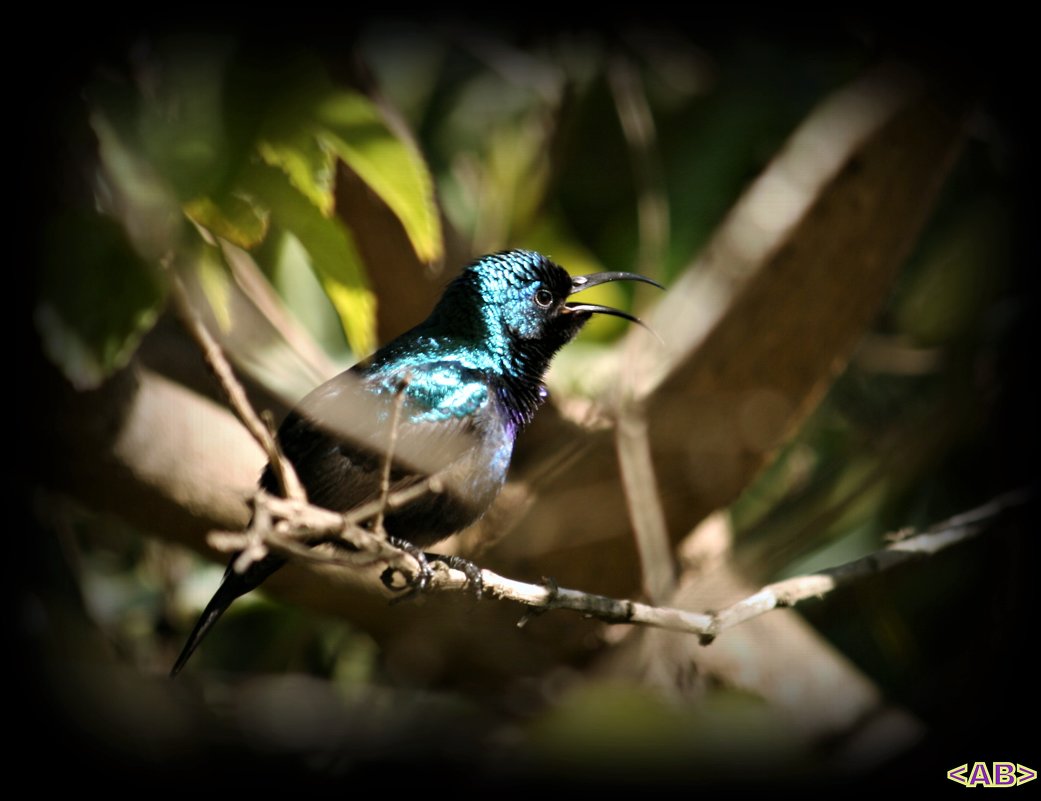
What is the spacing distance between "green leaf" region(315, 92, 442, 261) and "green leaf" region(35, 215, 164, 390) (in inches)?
18.2

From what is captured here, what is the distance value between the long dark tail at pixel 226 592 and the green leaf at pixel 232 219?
1.51 m

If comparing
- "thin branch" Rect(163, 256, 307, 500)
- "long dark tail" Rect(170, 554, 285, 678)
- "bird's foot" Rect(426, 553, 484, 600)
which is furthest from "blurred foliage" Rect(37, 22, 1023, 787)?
"thin branch" Rect(163, 256, 307, 500)

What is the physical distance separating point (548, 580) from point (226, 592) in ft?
3.59

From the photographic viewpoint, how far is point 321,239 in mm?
2109

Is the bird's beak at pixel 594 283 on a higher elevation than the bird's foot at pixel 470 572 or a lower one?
higher

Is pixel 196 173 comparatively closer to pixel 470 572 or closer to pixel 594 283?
pixel 470 572

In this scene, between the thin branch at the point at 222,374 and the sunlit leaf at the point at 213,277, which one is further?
the sunlit leaf at the point at 213,277

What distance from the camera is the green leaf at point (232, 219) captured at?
6.05ft

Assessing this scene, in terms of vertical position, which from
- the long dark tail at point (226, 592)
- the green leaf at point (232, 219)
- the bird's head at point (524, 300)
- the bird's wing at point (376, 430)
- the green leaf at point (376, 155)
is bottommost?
the green leaf at point (232, 219)

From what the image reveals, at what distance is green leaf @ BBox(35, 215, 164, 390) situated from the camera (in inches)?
71.1

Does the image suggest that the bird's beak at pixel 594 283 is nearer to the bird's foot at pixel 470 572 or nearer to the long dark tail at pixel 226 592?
the bird's foot at pixel 470 572

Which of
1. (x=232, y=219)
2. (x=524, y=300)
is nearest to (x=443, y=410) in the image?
(x=524, y=300)

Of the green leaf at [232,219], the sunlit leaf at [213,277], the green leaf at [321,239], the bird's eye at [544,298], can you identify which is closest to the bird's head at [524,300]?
the bird's eye at [544,298]

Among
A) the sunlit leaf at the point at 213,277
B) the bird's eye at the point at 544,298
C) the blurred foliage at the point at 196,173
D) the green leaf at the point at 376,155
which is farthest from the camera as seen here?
the bird's eye at the point at 544,298
